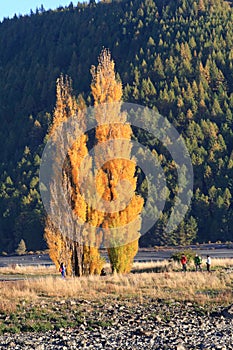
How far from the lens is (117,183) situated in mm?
33094

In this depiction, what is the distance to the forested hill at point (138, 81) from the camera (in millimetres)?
87312

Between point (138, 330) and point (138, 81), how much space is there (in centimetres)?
10733

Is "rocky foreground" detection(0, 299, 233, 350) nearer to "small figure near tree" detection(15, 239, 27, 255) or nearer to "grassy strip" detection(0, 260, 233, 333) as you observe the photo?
"grassy strip" detection(0, 260, 233, 333)

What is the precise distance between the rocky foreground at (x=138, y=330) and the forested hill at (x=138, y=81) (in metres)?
57.6

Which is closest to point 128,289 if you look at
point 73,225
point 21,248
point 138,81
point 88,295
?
point 88,295

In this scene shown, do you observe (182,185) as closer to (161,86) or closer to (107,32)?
(161,86)

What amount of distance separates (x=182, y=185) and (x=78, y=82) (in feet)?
193

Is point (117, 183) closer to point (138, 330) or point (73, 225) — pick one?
point (73, 225)

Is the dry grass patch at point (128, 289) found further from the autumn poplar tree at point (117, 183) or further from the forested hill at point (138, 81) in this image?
the forested hill at point (138, 81)

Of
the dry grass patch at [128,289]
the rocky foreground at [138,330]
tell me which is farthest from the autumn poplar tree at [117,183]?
the rocky foreground at [138,330]

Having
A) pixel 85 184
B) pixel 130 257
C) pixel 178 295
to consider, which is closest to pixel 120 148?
pixel 85 184

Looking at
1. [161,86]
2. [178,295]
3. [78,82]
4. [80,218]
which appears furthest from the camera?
[78,82]

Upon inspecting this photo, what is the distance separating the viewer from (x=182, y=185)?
288 feet

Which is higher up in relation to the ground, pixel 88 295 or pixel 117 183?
pixel 117 183
